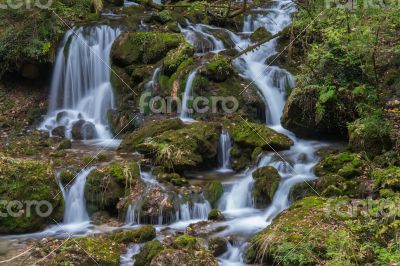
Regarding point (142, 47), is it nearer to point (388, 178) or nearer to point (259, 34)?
point (259, 34)

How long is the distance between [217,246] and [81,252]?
2026 millimetres

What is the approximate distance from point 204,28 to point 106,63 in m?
3.65

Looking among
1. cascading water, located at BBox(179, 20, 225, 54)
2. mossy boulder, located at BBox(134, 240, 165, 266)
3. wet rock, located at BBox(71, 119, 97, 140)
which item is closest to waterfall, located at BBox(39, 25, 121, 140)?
wet rock, located at BBox(71, 119, 97, 140)

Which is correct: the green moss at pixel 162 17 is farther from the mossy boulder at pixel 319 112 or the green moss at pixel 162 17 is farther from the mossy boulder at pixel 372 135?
the mossy boulder at pixel 372 135

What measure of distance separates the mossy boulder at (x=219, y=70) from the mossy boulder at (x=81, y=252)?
22.0ft

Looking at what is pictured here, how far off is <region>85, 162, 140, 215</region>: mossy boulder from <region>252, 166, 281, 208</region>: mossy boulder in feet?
7.83

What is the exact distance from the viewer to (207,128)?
1136 cm

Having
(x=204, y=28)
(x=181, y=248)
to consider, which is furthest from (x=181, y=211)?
(x=204, y=28)

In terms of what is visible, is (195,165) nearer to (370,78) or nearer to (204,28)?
(370,78)

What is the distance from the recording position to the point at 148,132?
11.6 metres

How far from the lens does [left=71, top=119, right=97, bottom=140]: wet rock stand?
44.4 ft

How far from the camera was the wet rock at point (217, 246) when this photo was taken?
7457mm

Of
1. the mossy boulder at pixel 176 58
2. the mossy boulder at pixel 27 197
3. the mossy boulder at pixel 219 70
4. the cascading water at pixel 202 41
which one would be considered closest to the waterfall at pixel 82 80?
the mossy boulder at pixel 176 58

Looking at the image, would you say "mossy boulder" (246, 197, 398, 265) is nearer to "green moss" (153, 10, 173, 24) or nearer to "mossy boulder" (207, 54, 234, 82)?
"mossy boulder" (207, 54, 234, 82)
